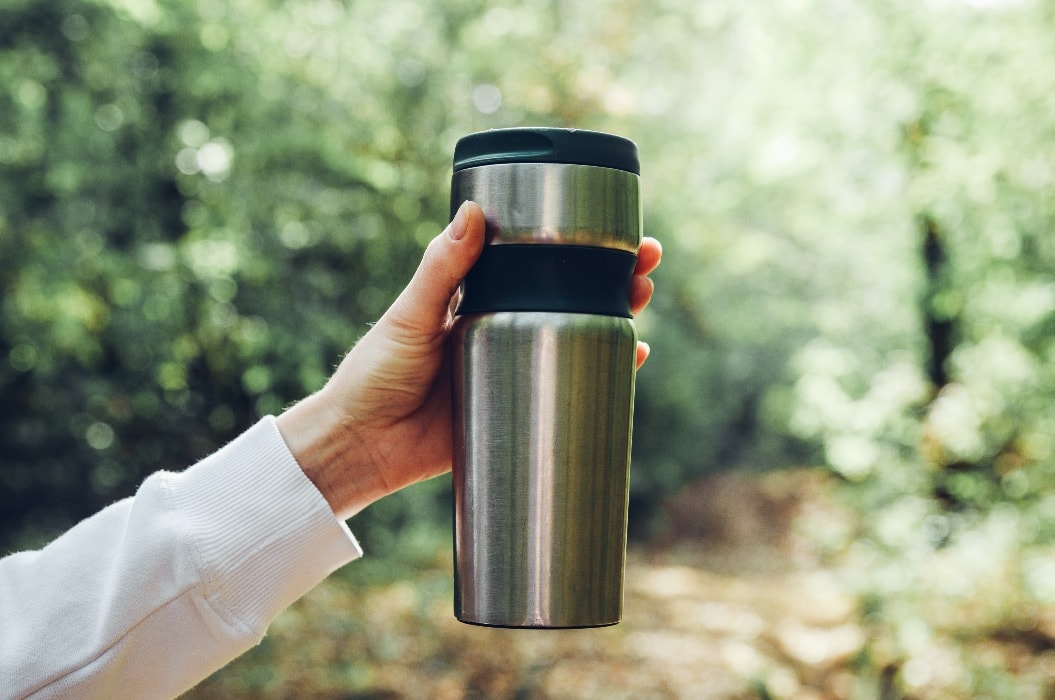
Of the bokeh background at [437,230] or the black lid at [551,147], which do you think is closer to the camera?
the black lid at [551,147]

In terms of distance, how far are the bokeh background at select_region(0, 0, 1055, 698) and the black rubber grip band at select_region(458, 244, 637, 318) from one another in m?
3.64

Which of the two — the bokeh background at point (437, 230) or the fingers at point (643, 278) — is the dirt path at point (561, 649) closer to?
the bokeh background at point (437, 230)

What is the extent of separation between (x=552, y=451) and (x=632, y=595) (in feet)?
23.7

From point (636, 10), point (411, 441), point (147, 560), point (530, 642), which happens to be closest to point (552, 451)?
point (411, 441)

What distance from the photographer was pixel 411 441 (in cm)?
158

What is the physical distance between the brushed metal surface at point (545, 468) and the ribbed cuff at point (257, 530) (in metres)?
0.20

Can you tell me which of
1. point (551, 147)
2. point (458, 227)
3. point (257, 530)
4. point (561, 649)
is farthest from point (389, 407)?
point (561, 649)

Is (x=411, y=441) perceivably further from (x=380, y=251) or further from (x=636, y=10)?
(x=636, y=10)

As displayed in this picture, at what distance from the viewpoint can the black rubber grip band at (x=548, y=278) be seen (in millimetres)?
1220

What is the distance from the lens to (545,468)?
1.23 m

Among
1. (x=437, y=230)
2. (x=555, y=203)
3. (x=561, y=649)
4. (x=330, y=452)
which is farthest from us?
(x=561, y=649)

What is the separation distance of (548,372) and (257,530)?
0.45 metres

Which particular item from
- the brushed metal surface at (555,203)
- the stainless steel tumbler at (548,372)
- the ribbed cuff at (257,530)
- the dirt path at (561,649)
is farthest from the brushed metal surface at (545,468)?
the dirt path at (561,649)

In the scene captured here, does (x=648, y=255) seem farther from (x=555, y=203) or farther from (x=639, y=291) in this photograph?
(x=555, y=203)
